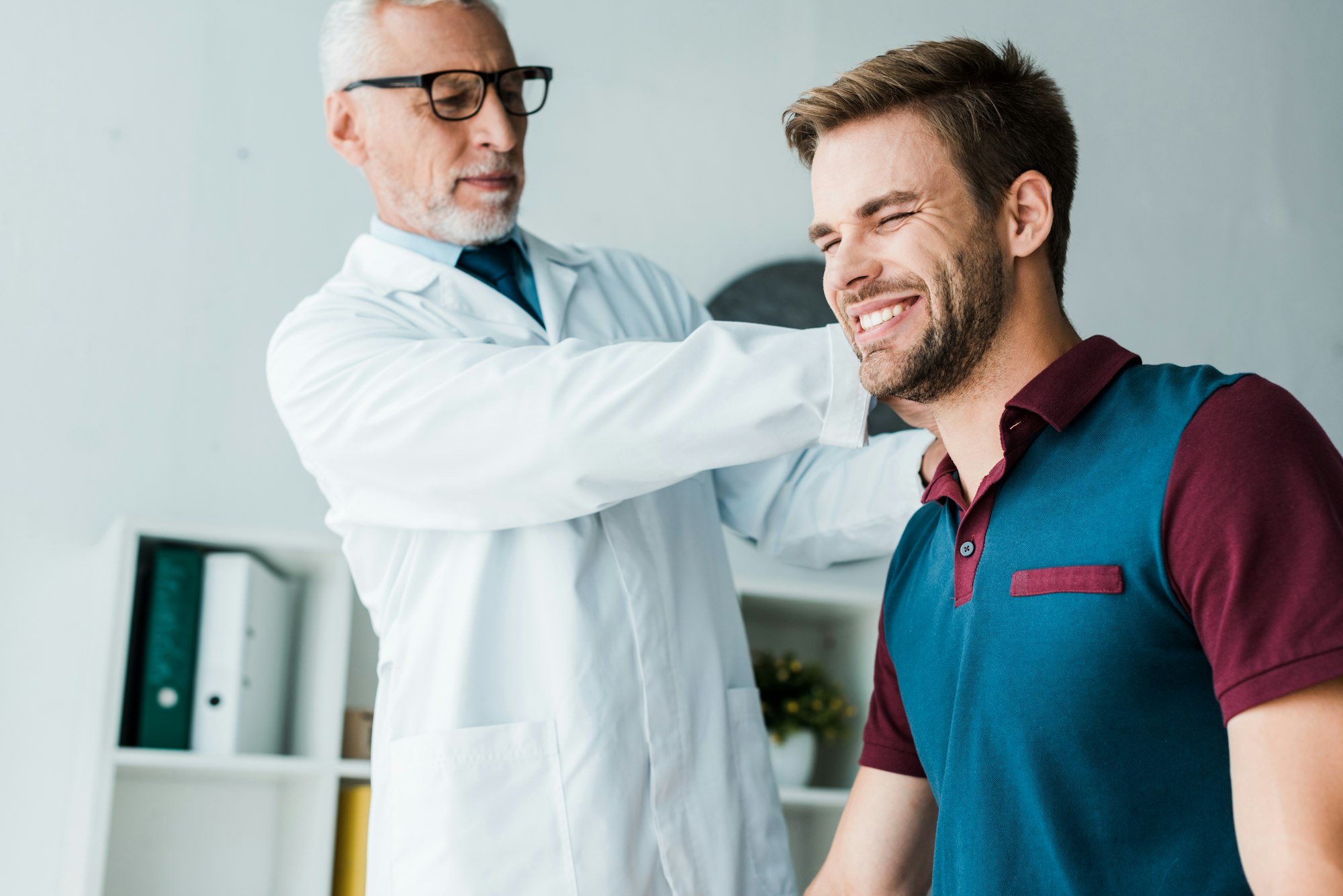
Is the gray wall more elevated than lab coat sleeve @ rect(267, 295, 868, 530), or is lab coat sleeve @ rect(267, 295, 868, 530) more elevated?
the gray wall

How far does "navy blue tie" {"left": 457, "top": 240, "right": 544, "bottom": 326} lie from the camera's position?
1.70 m

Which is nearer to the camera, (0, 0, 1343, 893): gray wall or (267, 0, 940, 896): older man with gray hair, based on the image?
(267, 0, 940, 896): older man with gray hair

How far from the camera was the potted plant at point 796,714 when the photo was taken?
2.21 m

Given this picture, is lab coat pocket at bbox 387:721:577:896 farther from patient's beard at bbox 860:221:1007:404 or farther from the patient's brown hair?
the patient's brown hair

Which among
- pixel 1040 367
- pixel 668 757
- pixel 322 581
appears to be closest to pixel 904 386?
pixel 1040 367

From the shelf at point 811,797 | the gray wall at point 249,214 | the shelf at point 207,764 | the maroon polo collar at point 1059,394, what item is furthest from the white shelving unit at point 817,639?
the maroon polo collar at point 1059,394

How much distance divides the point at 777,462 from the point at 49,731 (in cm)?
132

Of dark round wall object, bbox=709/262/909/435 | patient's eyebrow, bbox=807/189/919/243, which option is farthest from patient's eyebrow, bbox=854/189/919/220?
dark round wall object, bbox=709/262/909/435

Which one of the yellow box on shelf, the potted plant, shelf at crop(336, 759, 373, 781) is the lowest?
the yellow box on shelf

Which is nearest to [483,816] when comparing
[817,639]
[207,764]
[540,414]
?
[540,414]

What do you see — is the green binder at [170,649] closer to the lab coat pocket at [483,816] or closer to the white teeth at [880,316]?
the lab coat pocket at [483,816]

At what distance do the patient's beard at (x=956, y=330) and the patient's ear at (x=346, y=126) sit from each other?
93cm

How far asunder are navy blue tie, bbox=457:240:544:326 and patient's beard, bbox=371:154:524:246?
Answer: 0.02m

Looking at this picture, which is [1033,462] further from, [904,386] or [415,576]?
[415,576]
